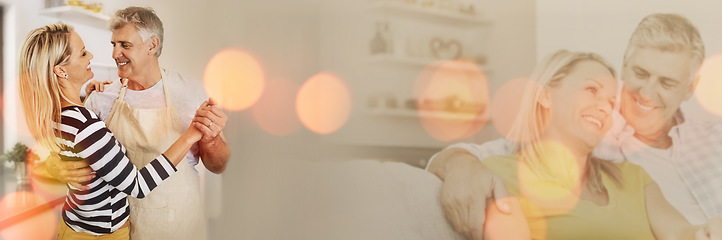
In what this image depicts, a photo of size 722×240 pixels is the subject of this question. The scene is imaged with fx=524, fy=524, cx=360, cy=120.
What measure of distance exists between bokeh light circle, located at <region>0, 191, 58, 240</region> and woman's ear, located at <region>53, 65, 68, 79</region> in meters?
0.33

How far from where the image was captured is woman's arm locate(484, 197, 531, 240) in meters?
1.83

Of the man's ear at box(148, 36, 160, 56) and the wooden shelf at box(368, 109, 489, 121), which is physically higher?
the man's ear at box(148, 36, 160, 56)

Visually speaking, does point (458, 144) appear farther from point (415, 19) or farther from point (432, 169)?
point (415, 19)

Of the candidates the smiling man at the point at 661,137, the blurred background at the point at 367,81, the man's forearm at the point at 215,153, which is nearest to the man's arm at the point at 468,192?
the smiling man at the point at 661,137

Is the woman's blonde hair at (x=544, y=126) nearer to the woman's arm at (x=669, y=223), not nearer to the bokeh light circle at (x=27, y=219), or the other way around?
the woman's arm at (x=669, y=223)

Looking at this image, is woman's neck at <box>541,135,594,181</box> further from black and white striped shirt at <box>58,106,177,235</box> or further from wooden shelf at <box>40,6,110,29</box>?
wooden shelf at <box>40,6,110,29</box>

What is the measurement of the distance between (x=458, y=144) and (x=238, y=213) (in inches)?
33.3

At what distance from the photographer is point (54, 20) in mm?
1330

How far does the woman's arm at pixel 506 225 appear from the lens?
1827mm

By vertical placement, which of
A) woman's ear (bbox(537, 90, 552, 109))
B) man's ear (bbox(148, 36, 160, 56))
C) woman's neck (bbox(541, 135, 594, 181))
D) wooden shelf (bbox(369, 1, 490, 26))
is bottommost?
woman's neck (bbox(541, 135, 594, 181))

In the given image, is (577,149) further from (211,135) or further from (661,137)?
(211,135)

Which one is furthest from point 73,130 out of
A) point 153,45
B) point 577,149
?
point 577,149

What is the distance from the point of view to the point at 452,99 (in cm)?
198

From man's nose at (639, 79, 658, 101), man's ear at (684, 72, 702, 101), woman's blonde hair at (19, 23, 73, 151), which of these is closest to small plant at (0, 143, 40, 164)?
woman's blonde hair at (19, 23, 73, 151)
